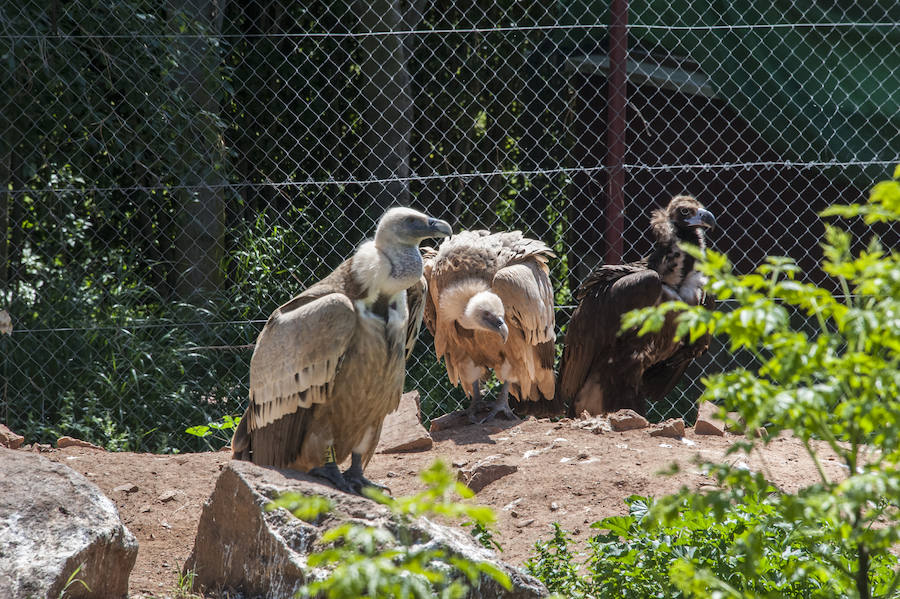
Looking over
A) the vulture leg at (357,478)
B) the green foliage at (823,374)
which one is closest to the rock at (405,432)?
the vulture leg at (357,478)

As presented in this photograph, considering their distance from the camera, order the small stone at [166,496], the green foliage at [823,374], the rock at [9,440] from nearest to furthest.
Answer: the green foliage at [823,374] → the small stone at [166,496] → the rock at [9,440]

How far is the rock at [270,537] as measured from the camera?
246cm

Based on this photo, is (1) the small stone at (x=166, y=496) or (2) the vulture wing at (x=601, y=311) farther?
(2) the vulture wing at (x=601, y=311)

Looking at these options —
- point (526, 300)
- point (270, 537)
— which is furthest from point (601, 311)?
point (270, 537)

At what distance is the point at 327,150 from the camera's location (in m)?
6.45

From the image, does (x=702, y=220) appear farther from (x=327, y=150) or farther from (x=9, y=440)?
(x=9, y=440)

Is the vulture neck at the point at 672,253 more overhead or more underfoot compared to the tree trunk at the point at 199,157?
more underfoot

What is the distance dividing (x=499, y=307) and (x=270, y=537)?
2.71 meters

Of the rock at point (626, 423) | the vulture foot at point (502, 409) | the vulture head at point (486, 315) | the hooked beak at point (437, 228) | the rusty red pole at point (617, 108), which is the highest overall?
the rusty red pole at point (617, 108)

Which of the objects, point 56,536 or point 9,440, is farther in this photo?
point 9,440

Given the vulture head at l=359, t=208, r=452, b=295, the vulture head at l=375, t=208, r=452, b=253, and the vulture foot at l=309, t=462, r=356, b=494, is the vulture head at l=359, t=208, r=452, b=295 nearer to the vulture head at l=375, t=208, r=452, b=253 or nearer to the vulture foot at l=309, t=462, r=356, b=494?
the vulture head at l=375, t=208, r=452, b=253

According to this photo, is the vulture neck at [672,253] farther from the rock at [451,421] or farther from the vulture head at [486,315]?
the rock at [451,421]

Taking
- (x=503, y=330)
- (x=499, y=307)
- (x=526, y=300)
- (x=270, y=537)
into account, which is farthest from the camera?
(x=526, y=300)

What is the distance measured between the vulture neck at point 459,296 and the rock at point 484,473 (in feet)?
3.98
